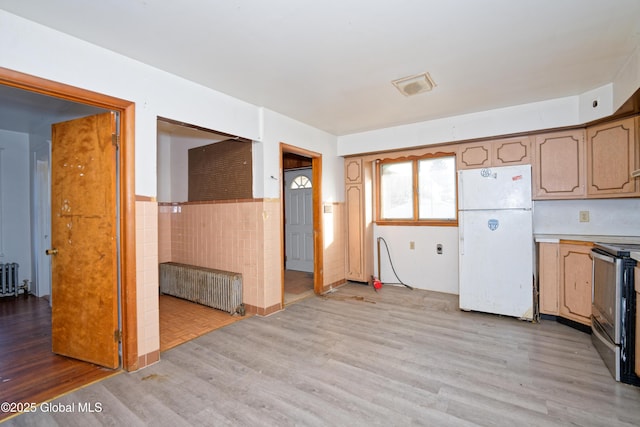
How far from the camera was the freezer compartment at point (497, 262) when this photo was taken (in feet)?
11.1

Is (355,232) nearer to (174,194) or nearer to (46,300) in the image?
(174,194)

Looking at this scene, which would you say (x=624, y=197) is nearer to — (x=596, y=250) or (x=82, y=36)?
(x=596, y=250)

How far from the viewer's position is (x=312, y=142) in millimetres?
4531

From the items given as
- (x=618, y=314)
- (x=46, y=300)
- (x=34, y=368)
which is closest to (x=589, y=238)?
(x=618, y=314)

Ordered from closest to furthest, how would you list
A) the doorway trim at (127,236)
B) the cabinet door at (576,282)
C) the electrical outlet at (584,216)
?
the doorway trim at (127,236)
the cabinet door at (576,282)
the electrical outlet at (584,216)

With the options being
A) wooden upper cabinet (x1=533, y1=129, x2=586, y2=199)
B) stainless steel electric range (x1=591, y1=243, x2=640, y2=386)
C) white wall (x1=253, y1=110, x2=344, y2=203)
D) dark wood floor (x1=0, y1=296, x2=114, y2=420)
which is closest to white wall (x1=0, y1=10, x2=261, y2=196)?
white wall (x1=253, y1=110, x2=344, y2=203)

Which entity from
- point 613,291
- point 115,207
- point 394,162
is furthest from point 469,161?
point 115,207

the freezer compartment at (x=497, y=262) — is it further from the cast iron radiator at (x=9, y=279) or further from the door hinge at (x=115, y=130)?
the cast iron radiator at (x=9, y=279)

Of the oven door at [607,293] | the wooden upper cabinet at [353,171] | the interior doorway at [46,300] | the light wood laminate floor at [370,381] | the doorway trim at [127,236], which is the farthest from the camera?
the wooden upper cabinet at [353,171]

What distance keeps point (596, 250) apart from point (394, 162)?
295 cm

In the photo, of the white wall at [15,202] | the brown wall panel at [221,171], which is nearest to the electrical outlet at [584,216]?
the brown wall panel at [221,171]

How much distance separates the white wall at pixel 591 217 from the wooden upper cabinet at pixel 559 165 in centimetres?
32

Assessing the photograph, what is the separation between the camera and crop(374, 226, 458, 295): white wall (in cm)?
459

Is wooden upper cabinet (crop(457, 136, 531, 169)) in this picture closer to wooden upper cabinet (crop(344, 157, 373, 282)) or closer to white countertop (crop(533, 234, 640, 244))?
white countertop (crop(533, 234, 640, 244))
